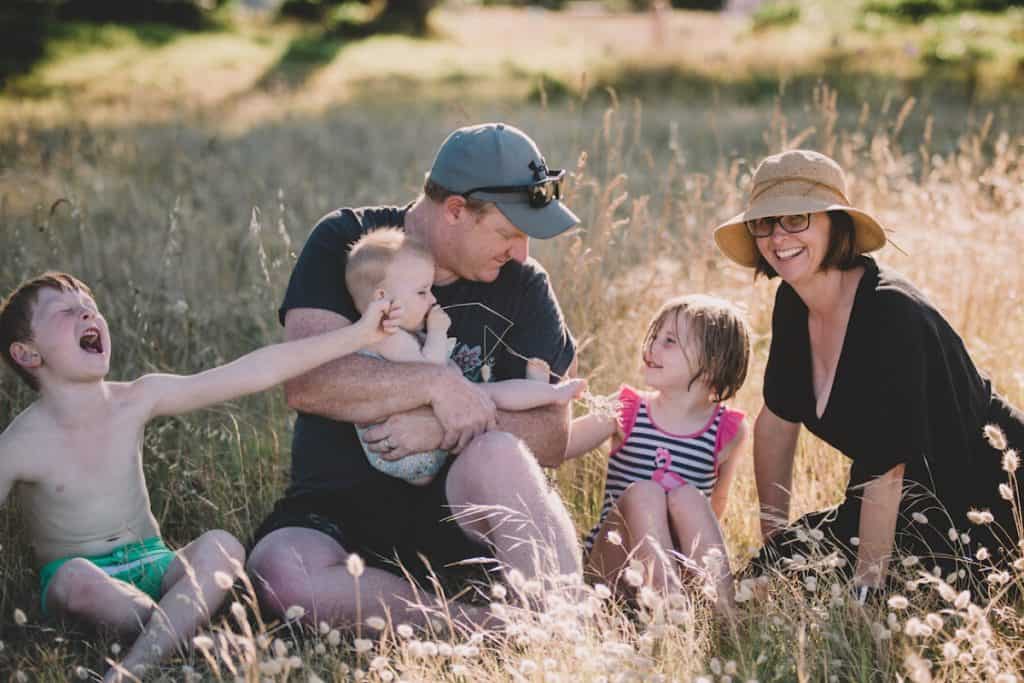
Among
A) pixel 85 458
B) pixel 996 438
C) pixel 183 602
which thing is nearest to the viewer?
pixel 996 438

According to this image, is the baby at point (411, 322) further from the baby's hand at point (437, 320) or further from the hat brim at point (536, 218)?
the hat brim at point (536, 218)

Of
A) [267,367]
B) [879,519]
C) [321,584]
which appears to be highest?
[267,367]

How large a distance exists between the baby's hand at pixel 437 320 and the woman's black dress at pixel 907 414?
1.14 meters

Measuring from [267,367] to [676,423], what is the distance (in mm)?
1467

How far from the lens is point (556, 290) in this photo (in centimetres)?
499

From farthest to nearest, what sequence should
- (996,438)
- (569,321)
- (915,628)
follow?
1. (569,321)
2. (996,438)
3. (915,628)

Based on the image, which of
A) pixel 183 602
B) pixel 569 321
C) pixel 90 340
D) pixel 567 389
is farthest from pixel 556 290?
pixel 183 602

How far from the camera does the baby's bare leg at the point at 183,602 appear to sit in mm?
3018

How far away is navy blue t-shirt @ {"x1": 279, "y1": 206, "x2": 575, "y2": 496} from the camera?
3588mm

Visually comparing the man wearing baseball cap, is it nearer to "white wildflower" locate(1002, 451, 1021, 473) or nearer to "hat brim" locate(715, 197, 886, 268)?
"hat brim" locate(715, 197, 886, 268)

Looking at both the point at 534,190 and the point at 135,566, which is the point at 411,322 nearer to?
the point at 534,190

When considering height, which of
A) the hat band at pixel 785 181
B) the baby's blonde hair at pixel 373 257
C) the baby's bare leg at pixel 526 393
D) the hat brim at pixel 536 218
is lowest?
the baby's bare leg at pixel 526 393

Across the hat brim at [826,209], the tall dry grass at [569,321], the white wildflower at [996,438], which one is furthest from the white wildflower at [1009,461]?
the hat brim at [826,209]

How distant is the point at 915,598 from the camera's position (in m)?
3.11
